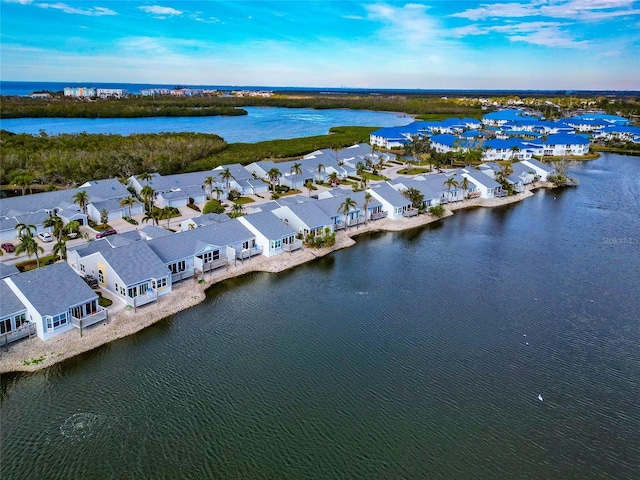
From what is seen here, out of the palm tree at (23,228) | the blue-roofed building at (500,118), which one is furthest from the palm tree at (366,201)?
the blue-roofed building at (500,118)

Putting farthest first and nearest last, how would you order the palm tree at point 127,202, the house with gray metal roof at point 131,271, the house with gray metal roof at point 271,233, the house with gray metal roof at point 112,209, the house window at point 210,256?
the palm tree at point 127,202
the house with gray metal roof at point 112,209
the house with gray metal roof at point 271,233
the house window at point 210,256
the house with gray metal roof at point 131,271

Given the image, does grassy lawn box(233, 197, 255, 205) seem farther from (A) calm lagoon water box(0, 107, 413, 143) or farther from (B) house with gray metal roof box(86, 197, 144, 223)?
(A) calm lagoon water box(0, 107, 413, 143)

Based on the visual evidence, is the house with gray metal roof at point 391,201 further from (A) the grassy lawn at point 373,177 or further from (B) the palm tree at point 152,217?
(B) the palm tree at point 152,217

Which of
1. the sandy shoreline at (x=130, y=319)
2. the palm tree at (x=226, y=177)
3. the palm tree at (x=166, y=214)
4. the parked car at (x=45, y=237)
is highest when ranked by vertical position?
the palm tree at (x=226, y=177)

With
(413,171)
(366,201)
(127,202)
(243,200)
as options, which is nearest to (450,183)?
(366,201)

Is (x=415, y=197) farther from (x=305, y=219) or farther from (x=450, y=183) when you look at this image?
(x=305, y=219)

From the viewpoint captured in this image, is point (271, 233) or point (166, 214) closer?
point (271, 233)
